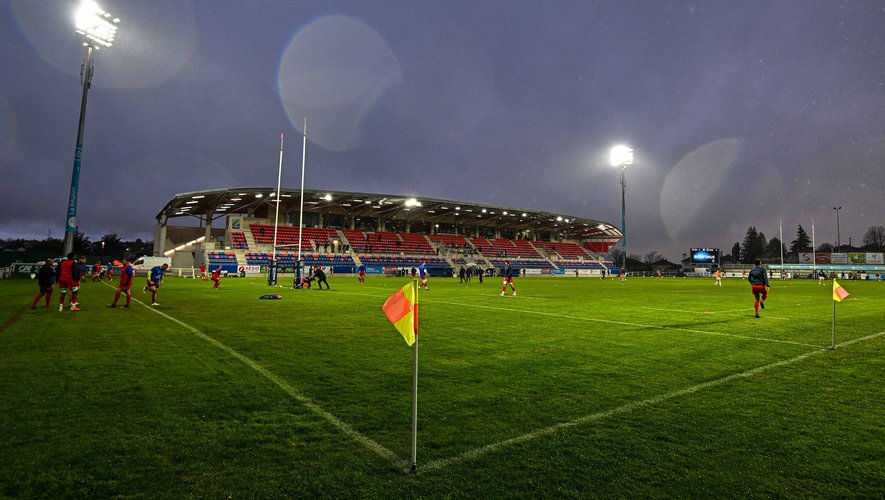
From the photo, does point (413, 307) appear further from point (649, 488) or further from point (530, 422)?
point (649, 488)

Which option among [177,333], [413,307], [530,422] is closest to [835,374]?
[530,422]

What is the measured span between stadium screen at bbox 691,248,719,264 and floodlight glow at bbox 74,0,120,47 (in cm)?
10069

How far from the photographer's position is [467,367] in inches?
263

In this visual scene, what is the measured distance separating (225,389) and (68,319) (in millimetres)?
10029

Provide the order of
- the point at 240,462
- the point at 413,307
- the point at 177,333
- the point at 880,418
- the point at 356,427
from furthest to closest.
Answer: the point at 177,333 < the point at 880,418 < the point at 356,427 < the point at 413,307 < the point at 240,462

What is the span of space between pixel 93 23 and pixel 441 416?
127 feet

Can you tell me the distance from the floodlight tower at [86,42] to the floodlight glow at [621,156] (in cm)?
6309

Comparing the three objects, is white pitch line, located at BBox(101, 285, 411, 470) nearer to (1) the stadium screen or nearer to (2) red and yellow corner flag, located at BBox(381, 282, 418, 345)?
(2) red and yellow corner flag, located at BBox(381, 282, 418, 345)

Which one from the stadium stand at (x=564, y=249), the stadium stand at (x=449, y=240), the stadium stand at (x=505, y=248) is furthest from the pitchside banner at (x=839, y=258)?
the stadium stand at (x=449, y=240)

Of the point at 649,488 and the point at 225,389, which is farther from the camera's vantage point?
the point at 225,389

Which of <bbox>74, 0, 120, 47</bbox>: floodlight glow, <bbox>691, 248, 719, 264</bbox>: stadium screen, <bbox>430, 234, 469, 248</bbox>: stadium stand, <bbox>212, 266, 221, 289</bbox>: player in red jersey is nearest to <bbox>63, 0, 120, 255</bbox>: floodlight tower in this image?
<bbox>74, 0, 120, 47</bbox>: floodlight glow

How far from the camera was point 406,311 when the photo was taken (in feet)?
12.8

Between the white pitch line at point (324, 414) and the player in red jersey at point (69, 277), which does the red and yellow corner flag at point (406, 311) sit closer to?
the white pitch line at point (324, 414)

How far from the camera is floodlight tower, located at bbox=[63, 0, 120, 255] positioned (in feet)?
93.0
